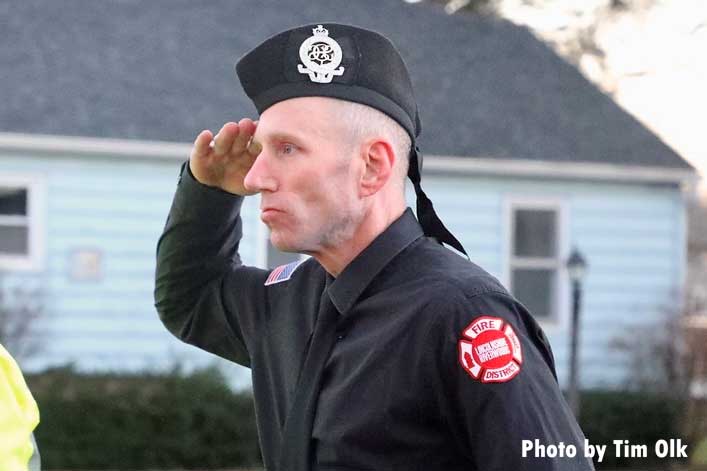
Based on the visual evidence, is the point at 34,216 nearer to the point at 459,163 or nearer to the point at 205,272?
the point at 459,163

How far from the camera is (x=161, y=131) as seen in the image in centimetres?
1223

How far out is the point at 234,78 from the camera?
13289 mm

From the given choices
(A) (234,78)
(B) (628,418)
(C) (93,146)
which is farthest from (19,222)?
(B) (628,418)

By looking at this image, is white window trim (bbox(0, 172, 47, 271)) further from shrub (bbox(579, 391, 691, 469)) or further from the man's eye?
the man's eye

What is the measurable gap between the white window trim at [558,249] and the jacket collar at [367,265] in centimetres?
1109

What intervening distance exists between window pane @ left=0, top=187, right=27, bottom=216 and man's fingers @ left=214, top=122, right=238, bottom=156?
958 centimetres

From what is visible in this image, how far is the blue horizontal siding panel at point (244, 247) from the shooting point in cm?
1184

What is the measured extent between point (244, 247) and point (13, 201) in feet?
7.21

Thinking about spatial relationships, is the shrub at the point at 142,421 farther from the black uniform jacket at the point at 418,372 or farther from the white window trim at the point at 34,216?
the black uniform jacket at the point at 418,372

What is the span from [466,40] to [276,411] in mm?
13285

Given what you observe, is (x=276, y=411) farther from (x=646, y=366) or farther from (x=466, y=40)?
(x=466, y=40)

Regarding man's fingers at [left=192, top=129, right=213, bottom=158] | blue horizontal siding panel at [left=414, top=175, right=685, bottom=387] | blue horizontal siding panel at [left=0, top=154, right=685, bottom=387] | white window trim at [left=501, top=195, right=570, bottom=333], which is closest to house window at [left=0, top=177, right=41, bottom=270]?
blue horizontal siding panel at [left=0, top=154, right=685, bottom=387]

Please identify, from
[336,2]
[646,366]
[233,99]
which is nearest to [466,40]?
[336,2]

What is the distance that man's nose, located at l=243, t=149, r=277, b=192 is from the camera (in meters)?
2.32
